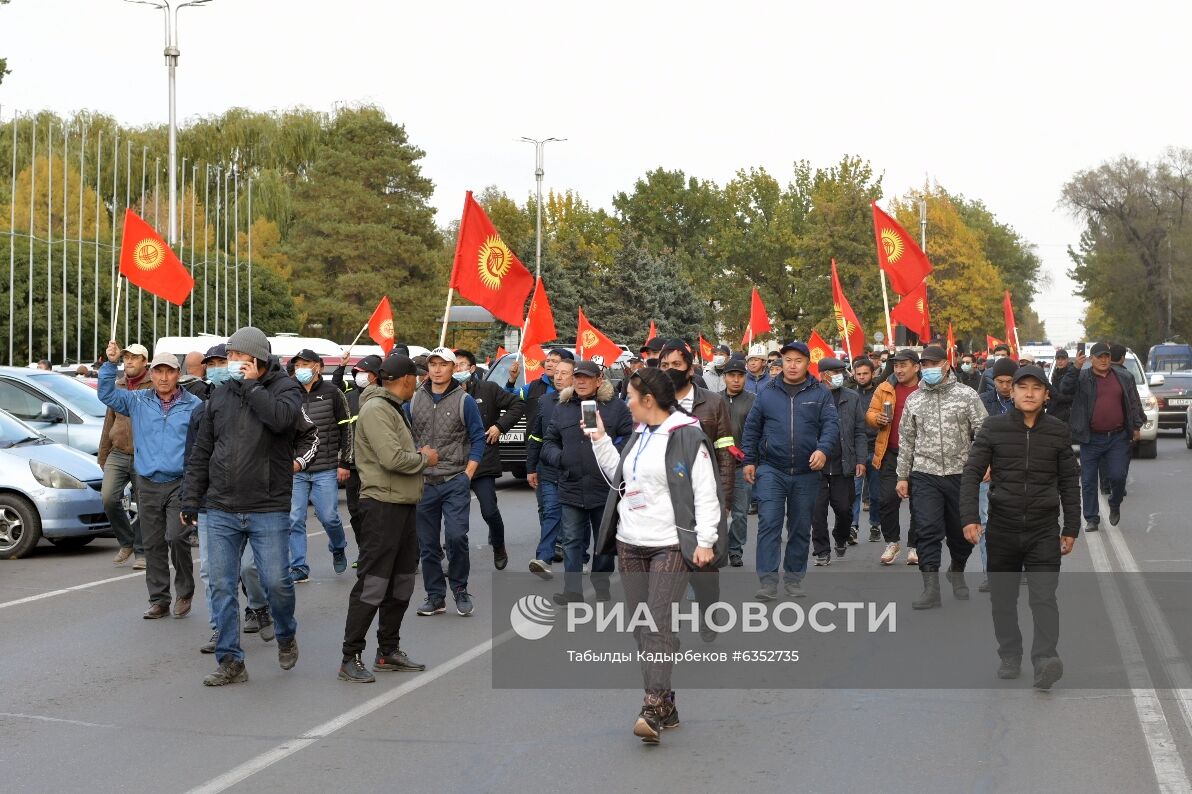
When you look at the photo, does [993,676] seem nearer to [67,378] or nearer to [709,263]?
[67,378]

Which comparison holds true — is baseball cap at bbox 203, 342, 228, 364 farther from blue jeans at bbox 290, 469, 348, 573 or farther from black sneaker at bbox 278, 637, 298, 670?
black sneaker at bbox 278, 637, 298, 670

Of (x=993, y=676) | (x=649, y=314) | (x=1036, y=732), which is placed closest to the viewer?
(x=1036, y=732)

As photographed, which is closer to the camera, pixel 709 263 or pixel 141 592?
pixel 141 592

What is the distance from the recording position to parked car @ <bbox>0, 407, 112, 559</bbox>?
538 inches

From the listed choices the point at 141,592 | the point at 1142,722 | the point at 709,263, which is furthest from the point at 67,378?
the point at 709,263

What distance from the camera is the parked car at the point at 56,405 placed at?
15.9 metres

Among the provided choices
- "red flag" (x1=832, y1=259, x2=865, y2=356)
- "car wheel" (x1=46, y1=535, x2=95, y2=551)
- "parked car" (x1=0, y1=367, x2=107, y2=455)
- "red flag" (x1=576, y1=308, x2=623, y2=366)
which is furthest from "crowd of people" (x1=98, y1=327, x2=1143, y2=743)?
"red flag" (x1=832, y1=259, x2=865, y2=356)

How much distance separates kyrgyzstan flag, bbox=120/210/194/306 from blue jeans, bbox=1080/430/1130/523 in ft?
37.5

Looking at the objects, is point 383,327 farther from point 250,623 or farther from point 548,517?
point 250,623

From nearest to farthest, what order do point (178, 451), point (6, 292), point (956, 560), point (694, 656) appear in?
1. point (694, 656)
2. point (178, 451)
3. point (956, 560)
4. point (6, 292)

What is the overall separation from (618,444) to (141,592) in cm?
389

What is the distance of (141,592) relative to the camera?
37.3 ft

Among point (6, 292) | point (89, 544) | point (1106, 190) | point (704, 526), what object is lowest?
point (89, 544)

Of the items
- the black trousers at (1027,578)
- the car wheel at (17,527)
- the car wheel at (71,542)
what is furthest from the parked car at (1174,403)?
the black trousers at (1027,578)
